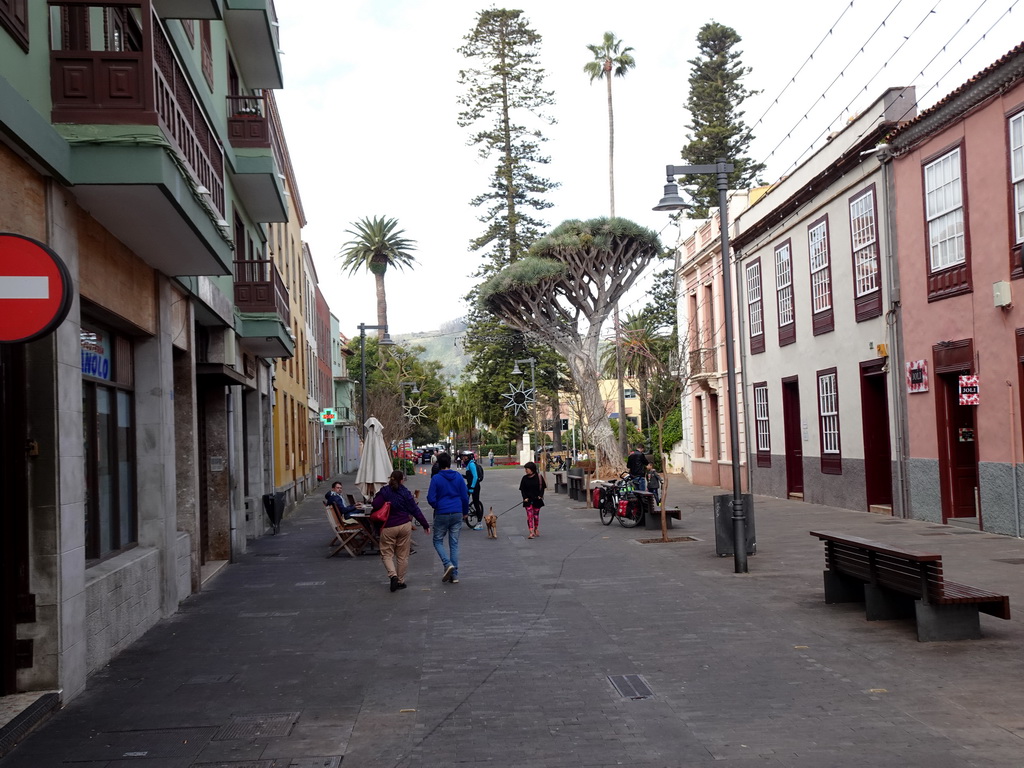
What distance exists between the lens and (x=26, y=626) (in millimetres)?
7250

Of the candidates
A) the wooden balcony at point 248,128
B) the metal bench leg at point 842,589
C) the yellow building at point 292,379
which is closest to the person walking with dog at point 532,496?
the yellow building at point 292,379

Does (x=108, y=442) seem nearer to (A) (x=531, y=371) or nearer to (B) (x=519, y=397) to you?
(A) (x=531, y=371)

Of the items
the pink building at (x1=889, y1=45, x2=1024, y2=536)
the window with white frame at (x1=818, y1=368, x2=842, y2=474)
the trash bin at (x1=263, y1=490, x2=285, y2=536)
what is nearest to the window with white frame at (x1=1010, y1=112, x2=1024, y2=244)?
the pink building at (x1=889, y1=45, x2=1024, y2=536)

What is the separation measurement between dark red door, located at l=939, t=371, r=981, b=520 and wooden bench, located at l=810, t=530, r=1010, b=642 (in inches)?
359

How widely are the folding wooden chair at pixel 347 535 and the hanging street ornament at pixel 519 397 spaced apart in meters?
33.7

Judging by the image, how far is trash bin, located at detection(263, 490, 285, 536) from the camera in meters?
21.4

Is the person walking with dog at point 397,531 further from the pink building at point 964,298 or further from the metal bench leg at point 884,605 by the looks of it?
the pink building at point 964,298

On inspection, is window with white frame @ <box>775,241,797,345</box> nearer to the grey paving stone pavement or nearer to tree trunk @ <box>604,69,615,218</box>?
the grey paving stone pavement

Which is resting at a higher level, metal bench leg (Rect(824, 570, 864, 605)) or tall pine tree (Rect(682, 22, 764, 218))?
tall pine tree (Rect(682, 22, 764, 218))

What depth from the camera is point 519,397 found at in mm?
54438

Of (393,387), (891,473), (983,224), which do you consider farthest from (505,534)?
(393,387)

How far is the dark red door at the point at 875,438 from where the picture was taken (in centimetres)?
2181

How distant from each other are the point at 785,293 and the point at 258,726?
2244cm

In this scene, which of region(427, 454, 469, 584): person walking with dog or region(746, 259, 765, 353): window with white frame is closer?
region(427, 454, 469, 584): person walking with dog
